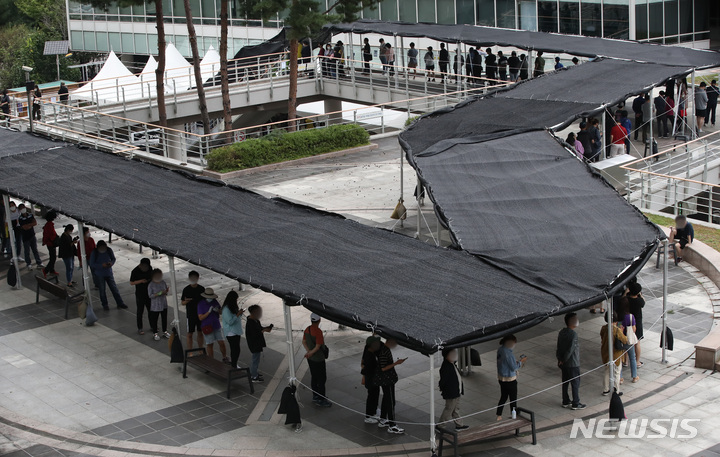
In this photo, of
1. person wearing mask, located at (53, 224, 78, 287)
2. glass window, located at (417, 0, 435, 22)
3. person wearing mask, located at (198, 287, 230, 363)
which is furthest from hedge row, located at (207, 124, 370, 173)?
glass window, located at (417, 0, 435, 22)

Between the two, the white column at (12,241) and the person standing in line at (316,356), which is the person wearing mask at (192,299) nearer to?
the person standing in line at (316,356)

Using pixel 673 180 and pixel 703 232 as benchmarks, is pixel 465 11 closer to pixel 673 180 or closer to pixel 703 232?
pixel 673 180

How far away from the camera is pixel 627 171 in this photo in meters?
25.3

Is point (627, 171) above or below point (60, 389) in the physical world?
above

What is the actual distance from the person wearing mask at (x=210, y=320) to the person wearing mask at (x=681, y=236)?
10.2 metres

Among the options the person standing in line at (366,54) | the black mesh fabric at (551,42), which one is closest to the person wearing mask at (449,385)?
the black mesh fabric at (551,42)

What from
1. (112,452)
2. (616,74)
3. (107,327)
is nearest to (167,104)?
(616,74)

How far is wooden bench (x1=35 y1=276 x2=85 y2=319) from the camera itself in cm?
2027

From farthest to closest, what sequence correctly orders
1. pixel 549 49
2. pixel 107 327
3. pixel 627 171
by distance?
pixel 549 49 < pixel 627 171 < pixel 107 327

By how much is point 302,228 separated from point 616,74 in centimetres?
1445

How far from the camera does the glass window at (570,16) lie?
46125 millimetres

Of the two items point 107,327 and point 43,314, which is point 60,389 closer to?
point 107,327

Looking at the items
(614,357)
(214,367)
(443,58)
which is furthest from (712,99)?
(214,367)

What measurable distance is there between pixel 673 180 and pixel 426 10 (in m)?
28.3
